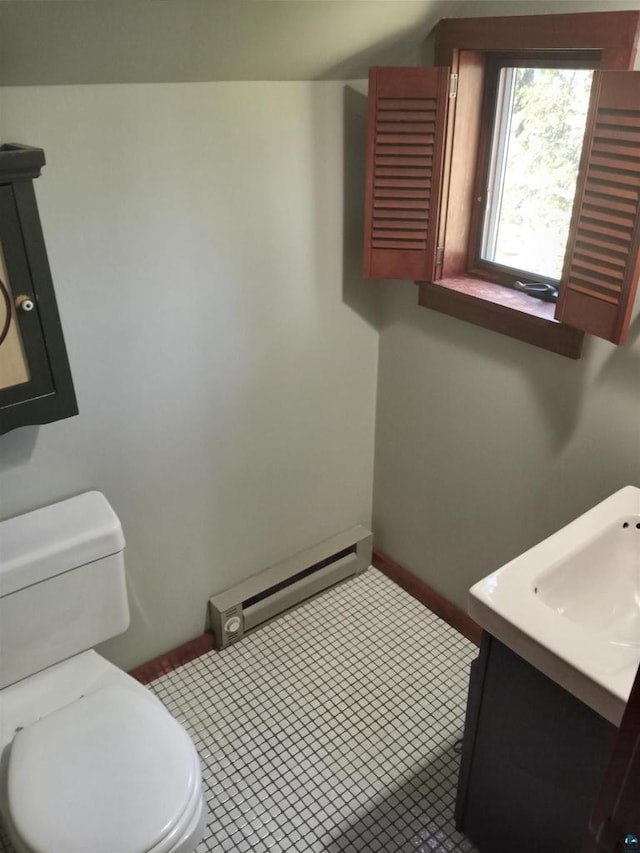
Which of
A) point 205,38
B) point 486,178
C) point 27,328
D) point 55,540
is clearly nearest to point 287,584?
point 55,540

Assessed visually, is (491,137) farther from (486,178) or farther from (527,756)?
(527,756)

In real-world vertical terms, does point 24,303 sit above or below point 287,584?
above

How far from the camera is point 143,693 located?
1590 millimetres

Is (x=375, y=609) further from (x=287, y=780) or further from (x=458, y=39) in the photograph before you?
(x=458, y=39)

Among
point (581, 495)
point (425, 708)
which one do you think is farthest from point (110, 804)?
point (581, 495)

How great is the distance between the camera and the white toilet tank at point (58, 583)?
1507mm

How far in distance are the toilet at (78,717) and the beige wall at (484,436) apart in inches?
39.3

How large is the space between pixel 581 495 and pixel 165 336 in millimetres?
1127

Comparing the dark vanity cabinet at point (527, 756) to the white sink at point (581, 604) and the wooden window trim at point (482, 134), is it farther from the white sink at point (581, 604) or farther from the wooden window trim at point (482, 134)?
the wooden window trim at point (482, 134)

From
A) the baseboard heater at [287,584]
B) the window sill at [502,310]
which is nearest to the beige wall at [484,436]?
the window sill at [502,310]

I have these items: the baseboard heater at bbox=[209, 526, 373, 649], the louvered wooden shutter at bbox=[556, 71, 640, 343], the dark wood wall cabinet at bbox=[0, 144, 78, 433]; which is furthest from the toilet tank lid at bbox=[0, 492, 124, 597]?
the louvered wooden shutter at bbox=[556, 71, 640, 343]

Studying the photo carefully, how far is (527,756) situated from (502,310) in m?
1.02

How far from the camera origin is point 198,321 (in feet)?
5.85

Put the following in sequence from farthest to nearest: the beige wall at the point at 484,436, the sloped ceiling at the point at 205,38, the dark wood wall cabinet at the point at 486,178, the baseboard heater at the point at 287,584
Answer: the baseboard heater at the point at 287,584
the beige wall at the point at 484,436
the dark wood wall cabinet at the point at 486,178
the sloped ceiling at the point at 205,38
